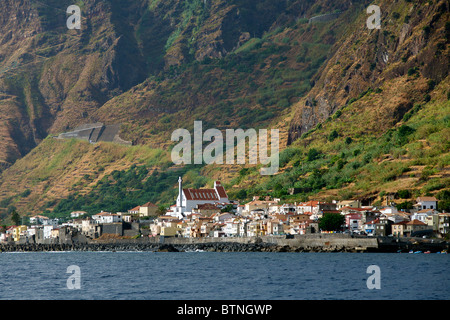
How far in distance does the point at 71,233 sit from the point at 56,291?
113m

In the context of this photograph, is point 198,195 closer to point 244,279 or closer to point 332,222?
point 332,222

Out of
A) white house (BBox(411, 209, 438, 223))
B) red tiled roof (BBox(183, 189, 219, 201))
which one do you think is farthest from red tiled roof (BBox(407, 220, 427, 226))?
red tiled roof (BBox(183, 189, 219, 201))

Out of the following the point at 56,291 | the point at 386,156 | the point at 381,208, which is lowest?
the point at 56,291

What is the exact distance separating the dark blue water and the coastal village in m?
18.0

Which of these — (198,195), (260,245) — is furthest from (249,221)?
(198,195)

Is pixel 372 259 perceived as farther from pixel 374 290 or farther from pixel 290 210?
pixel 290 210

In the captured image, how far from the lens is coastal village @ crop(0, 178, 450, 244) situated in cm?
12975

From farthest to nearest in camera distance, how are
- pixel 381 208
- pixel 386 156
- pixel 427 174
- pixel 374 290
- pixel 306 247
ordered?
1. pixel 386 156
2. pixel 427 174
3. pixel 381 208
4. pixel 306 247
5. pixel 374 290

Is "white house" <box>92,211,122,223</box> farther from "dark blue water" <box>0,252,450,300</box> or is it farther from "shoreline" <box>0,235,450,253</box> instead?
"dark blue water" <box>0,252,450,300</box>

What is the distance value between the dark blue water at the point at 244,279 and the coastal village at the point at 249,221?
18.0 meters

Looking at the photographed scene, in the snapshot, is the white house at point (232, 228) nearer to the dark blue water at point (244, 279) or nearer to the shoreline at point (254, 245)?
the shoreline at point (254, 245)

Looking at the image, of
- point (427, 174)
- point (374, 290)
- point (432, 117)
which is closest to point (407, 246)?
point (427, 174)

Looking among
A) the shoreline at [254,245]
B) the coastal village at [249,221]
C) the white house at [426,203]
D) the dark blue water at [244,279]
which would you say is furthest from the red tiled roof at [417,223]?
the dark blue water at [244,279]

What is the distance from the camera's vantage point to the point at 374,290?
2744 inches
